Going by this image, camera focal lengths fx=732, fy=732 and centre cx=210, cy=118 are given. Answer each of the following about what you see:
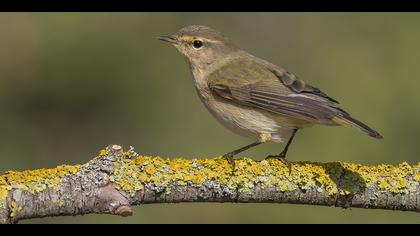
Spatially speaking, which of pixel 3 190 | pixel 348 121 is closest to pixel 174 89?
pixel 348 121

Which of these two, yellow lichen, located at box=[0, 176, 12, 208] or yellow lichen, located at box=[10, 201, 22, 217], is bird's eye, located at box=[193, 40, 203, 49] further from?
yellow lichen, located at box=[10, 201, 22, 217]

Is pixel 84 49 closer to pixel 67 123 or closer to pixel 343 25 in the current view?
pixel 67 123

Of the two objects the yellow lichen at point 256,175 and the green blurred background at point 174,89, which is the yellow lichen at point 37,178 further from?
the green blurred background at point 174,89

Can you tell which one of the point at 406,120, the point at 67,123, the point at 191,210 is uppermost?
the point at 67,123

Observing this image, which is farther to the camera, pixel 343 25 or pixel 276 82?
pixel 343 25

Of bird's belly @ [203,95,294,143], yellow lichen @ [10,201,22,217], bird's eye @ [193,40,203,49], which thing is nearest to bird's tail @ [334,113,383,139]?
bird's belly @ [203,95,294,143]

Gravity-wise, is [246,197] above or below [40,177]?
below
